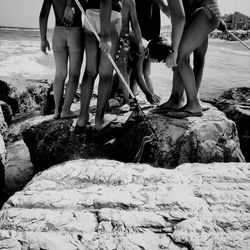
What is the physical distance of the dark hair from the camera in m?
4.02

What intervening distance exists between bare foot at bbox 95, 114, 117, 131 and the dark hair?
3.07 feet

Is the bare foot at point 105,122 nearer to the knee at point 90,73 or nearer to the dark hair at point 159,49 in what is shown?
the knee at point 90,73

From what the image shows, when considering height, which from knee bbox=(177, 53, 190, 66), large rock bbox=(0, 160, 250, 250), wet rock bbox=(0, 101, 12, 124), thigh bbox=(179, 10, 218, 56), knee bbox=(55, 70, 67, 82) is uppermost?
thigh bbox=(179, 10, 218, 56)

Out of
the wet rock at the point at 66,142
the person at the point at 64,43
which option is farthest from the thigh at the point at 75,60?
the wet rock at the point at 66,142

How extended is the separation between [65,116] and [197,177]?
2.45 metres

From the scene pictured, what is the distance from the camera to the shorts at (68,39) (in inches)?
152

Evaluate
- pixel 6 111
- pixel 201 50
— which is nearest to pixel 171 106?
pixel 201 50

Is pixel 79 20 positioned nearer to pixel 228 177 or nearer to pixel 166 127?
pixel 166 127

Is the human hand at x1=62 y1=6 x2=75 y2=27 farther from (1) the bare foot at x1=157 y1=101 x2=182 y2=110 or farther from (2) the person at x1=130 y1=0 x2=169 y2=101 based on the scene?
(1) the bare foot at x1=157 y1=101 x2=182 y2=110

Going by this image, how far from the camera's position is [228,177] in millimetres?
2266

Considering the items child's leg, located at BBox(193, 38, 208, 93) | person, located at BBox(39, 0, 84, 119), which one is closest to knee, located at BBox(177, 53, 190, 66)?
child's leg, located at BBox(193, 38, 208, 93)

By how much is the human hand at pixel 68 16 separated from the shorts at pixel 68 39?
62 millimetres

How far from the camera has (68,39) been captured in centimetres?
388

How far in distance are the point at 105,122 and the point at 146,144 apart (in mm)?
649
